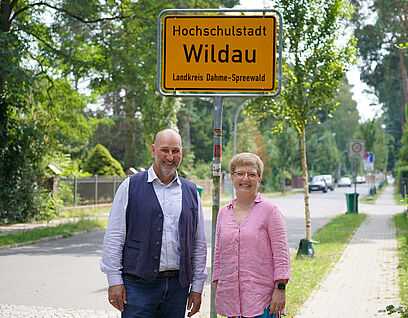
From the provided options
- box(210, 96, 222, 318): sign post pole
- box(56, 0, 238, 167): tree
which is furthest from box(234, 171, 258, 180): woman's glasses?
box(56, 0, 238, 167): tree

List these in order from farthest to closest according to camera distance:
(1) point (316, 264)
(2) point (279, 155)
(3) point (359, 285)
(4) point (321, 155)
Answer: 1. (4) point (321, 155)
2. (2) point (279, 155)
3. (1) point (316, 264)
4. (3) point (359, 285)

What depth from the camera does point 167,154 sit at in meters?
3.84

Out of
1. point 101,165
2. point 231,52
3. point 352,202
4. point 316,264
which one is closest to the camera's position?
point 231,52

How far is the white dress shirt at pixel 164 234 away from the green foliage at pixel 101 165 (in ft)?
90.7

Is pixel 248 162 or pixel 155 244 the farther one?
pixel 248 162

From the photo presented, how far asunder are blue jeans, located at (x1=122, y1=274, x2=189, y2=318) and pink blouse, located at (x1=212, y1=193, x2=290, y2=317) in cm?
36

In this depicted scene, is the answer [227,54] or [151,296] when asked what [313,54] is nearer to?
[227,54]

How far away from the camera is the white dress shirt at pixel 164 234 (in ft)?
12.0

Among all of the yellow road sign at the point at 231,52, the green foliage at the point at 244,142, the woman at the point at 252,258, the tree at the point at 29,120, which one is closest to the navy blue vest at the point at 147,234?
the woman at the point at 252,258

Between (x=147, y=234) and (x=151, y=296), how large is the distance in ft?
1.27

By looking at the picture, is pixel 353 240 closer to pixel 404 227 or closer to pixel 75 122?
pixel 404 227

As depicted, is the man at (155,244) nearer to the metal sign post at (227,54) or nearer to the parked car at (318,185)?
the metal sign post at (227,54)

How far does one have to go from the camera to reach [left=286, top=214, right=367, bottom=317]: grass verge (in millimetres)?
7758

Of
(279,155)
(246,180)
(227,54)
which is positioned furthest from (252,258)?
(279,155)
